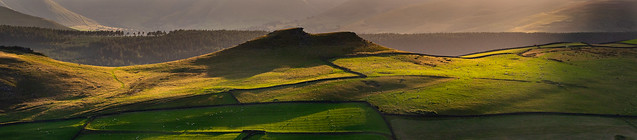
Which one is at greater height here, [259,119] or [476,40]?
[476,40]

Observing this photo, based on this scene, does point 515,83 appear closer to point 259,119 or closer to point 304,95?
point 304,95

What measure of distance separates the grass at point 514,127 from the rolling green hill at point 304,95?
0.30 ft

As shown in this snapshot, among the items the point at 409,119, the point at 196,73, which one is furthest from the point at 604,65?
the point at 196,73

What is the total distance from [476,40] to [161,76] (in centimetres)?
10753

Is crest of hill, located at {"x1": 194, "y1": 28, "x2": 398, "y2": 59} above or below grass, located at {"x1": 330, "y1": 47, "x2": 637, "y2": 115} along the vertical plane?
above

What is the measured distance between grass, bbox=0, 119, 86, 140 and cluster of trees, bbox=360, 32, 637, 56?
103321 millimetres

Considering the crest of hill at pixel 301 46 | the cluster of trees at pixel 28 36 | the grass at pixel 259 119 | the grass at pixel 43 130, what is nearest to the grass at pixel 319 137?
the grass at pixel 259 119

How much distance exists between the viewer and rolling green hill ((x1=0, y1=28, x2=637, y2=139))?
683 inches

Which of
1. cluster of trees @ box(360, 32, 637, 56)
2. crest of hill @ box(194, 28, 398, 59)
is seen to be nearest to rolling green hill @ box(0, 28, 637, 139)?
crest of hill @ box(194, 28, 398, 59)

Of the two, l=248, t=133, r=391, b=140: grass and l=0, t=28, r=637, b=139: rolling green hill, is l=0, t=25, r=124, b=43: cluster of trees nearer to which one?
l=0, t=28, r=637, b=139: rolling green hill

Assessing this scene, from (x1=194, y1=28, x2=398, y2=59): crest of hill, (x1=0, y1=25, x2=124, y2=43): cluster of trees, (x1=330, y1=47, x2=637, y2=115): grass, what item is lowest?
(x1=330, y1=47, x2=637, y2=115): grass

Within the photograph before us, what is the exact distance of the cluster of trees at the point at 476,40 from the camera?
108m

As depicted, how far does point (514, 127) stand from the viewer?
1744 cm

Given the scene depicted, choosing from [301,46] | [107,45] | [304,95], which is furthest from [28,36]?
[304,95]
